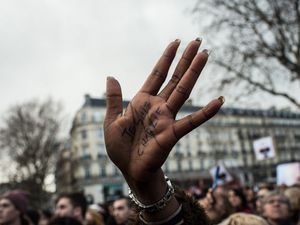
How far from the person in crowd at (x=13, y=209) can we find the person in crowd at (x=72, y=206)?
0.48 metres

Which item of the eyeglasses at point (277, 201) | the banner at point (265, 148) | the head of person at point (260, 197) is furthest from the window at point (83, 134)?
the eyeglasses at point (277, 201)

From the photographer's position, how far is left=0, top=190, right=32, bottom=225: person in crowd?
5.02 meters

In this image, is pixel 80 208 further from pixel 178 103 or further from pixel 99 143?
pixel 99 143

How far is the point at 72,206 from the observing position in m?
5.75

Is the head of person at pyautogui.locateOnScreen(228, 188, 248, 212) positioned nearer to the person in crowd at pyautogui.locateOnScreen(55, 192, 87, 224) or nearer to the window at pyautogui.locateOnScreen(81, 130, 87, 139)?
the person in crowd at pyautogui.locateOnScreen(55, 192, 87, 224)

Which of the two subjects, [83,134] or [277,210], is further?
[83,134]

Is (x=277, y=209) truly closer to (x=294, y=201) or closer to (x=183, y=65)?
(x=294, y=201)

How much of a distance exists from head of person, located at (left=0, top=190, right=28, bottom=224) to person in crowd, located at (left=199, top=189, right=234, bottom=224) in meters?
1.96

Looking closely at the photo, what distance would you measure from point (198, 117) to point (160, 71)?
338mm

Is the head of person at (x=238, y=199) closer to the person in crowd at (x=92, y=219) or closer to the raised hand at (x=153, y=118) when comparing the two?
the person in crowd at (x=92, y=219)

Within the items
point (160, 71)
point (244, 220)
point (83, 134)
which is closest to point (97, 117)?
point (83, 134)

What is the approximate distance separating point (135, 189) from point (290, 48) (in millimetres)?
13830

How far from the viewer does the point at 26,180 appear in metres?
34.9

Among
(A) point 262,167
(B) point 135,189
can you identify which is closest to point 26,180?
(B) point 135,189
